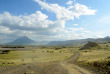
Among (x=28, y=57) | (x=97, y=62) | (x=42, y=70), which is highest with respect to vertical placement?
(x=97, y=62)

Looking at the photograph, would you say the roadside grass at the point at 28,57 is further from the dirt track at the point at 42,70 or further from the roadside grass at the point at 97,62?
the roadside grass at the point at 97,62

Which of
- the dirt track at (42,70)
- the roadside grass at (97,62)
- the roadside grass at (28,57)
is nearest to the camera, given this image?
the dirt track at (42,70)

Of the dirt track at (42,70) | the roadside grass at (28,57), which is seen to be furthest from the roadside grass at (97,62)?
the roadside grass at (28,57)

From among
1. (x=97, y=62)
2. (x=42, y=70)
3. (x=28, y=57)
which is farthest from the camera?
(x=28, y=57)

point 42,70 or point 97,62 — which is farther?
point 97,62

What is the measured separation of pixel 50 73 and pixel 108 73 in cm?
1200

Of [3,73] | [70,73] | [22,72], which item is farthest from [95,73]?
[3,73]

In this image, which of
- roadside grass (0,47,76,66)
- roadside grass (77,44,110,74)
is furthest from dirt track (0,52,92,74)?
roadside grass (0,47,76,66)

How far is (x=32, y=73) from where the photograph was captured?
20.3 m

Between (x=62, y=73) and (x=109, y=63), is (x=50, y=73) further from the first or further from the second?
(x=109, y=63)

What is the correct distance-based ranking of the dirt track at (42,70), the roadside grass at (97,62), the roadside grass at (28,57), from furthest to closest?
the roadside grass at (28,57)
the roadside grass at (97,62)
the dirt track at (42,70)

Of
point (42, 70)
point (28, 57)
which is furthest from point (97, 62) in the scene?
point (28, 57)

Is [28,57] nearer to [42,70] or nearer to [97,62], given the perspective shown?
[42,70]

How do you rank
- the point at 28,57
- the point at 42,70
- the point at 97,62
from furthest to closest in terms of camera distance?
the point at 28,57
the point at 97,62
the point at 42,70
